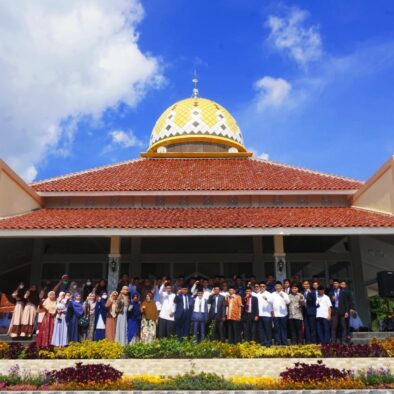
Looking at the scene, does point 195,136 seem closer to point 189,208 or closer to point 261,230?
point 189,208

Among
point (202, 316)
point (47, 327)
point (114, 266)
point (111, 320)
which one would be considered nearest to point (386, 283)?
point (202, 316)

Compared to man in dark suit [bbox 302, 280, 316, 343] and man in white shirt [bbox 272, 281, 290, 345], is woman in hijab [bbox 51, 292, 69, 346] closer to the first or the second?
man in white shirt [bbox 272, 281, 290, 345]

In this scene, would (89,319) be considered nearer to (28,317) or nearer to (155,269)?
(28,317)

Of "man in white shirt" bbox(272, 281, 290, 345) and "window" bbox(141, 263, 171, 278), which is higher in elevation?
"window" bbox(141, 263, 171, 278)

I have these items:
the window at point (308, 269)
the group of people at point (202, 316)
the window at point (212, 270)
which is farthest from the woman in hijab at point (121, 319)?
the window at point (308, 269)

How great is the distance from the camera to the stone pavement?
29.5ft

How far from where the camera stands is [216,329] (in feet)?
35.1

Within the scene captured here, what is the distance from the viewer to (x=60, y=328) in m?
10.5

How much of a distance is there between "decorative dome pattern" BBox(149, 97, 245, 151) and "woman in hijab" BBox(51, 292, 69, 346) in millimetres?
12252

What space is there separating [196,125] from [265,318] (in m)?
13.0

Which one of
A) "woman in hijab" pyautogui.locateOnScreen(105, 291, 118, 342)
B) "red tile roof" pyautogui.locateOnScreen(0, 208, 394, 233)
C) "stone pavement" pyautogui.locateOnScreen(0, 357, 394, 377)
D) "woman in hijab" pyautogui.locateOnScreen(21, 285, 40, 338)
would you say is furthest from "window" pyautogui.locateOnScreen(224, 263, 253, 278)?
"woman in hijab" pyautogui.locateOnScreen(21, 285, 40, 338)

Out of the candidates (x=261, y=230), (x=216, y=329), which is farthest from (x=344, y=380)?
(x=261, y=230)

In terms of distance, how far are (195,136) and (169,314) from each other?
12.0 metres

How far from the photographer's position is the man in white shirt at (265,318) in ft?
34.1
